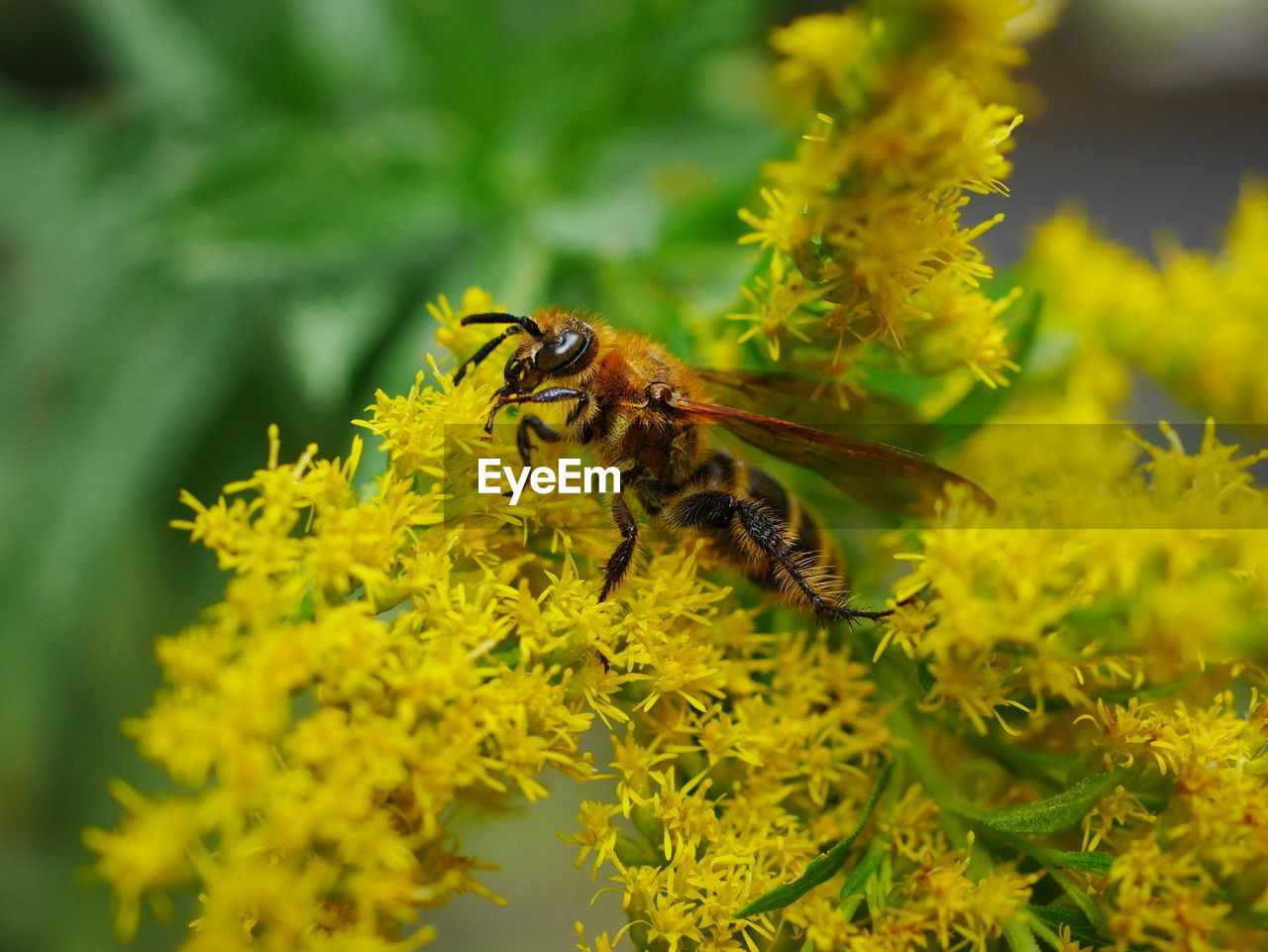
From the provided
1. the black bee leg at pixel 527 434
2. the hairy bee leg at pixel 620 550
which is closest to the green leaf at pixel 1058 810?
the hairy bee leg at pixel 620 550

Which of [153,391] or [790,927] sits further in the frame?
[153,391]

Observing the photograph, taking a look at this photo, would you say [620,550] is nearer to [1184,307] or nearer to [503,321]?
[503,321]

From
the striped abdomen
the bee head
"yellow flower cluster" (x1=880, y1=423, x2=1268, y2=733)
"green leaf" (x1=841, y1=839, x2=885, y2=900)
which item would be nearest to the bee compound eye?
the bee head

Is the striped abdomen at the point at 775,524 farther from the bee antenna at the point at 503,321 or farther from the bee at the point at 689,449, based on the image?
the bee antenna at the point at 503,321

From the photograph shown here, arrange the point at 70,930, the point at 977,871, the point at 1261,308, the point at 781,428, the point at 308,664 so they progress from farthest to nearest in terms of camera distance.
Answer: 1. the point at 70,930
2. the point at 1261,308
3. the point at 781,428
4. the point at 977,871
5. the point at 308,664

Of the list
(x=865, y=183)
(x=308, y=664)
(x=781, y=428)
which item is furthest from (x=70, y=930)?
(x=865, y=183)

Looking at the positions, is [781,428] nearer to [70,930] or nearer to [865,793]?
[865,793]

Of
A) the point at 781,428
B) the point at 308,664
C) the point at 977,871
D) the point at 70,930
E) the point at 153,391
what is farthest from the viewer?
the point at 70,930
